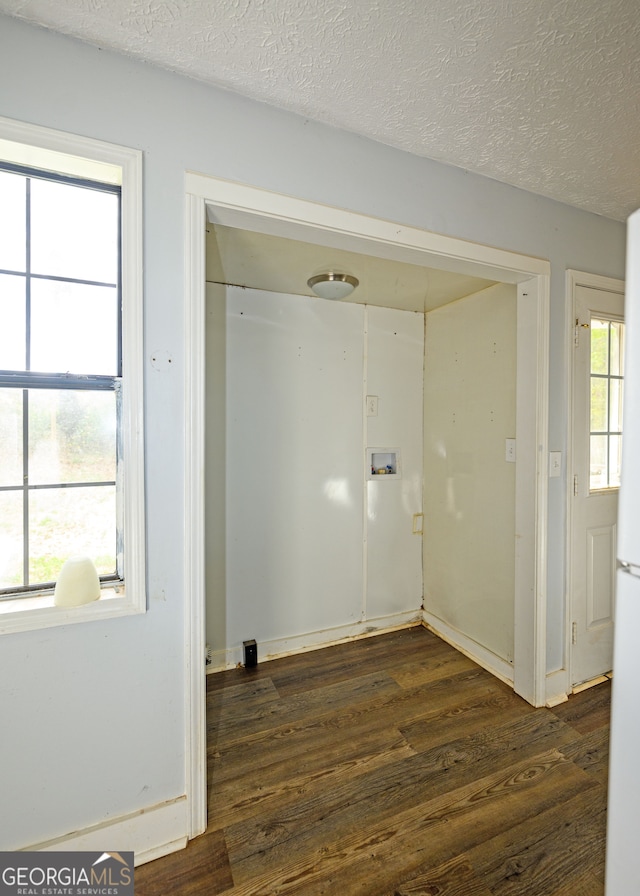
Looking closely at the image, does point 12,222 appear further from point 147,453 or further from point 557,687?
point 557,687

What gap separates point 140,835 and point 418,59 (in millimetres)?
2524

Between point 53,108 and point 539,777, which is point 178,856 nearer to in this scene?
point 539,777

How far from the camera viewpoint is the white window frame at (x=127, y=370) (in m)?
1.18

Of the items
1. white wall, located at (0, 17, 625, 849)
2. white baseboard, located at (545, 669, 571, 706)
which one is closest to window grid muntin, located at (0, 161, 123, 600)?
white wall, located at (0, 17, 625, 849)

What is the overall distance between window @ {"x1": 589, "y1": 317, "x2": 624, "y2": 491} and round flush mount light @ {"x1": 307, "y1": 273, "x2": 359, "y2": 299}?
51.7 inches

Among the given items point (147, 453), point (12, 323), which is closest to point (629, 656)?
point (147, 453)

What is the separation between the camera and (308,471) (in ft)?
8.45

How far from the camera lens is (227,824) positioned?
140 cm

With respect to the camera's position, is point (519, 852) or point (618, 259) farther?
point (618, 259)

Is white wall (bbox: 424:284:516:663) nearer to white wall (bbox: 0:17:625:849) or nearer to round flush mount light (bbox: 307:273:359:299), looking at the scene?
round flush mount light (bbox: 307:273:359:299)

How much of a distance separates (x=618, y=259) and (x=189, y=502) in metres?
2.54

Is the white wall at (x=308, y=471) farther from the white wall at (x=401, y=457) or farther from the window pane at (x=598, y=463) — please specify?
the window pane at (x=598, y=463)

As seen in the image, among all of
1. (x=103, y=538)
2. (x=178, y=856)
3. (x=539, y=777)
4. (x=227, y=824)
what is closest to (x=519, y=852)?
(x=539, y=777)

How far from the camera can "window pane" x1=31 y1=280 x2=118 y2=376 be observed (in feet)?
4.12
